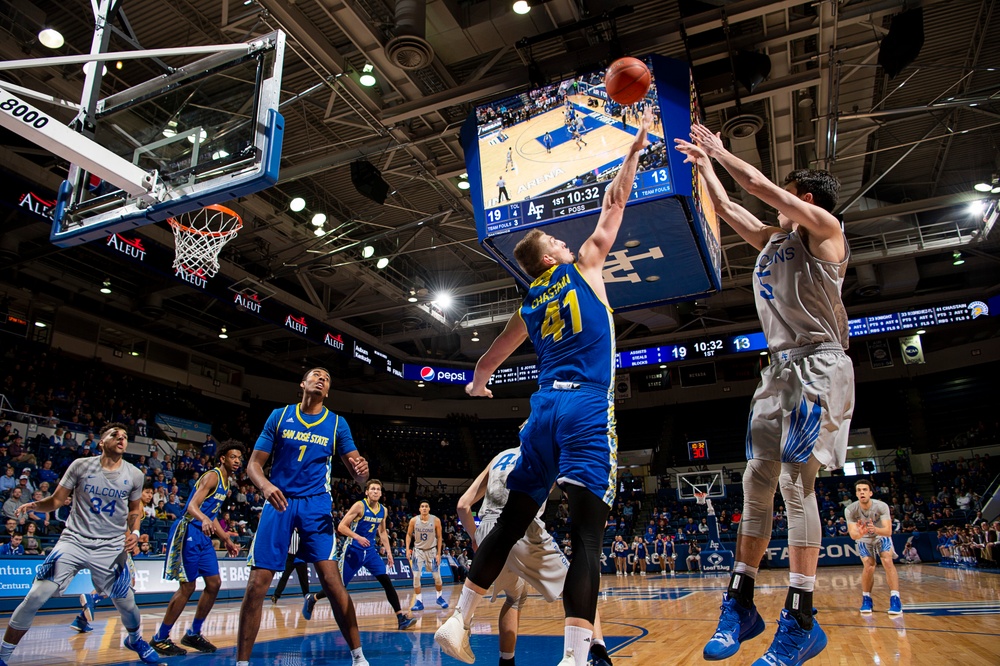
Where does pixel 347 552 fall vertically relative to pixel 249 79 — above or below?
below

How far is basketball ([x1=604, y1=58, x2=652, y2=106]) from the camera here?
467 cm

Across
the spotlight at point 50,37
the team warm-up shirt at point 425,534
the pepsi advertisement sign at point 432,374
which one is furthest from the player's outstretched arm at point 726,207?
the pepsi advertisement sign at point 432,374

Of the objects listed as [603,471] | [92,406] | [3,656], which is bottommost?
[3,656]

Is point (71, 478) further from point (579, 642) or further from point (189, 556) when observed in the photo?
point (579, 642)

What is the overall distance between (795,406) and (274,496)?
3.20m

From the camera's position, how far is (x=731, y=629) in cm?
283

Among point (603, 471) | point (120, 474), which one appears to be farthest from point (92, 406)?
point (603, 471)

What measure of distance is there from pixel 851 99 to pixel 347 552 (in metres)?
13.0

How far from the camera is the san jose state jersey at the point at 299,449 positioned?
15.3ft

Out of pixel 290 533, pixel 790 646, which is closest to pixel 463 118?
pixel 290 533

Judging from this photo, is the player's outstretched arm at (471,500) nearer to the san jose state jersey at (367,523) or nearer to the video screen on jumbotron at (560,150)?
the video screen on jumbotron at (560,150)

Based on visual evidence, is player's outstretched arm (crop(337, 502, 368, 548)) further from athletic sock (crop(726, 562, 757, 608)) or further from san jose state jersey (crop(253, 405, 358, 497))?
athletic sock (crop(726, 562, 757, 608))

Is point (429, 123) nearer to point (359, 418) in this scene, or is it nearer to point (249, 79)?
point (249, 79)

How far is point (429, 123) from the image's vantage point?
12766 mm
